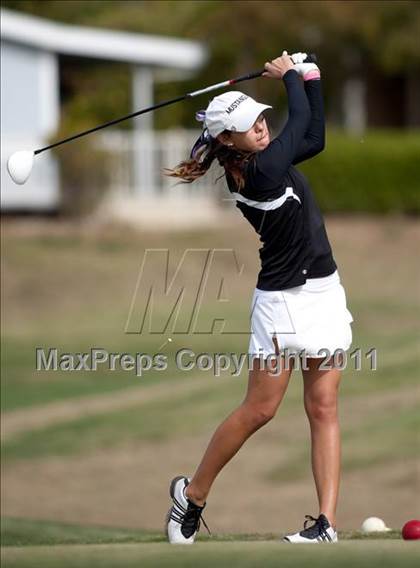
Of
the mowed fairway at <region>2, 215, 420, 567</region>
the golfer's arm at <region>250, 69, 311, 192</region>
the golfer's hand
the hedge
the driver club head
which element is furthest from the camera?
the hedge

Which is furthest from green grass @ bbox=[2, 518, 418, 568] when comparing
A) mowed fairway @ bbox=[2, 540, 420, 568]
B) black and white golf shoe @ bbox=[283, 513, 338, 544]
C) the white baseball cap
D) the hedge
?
the hedge

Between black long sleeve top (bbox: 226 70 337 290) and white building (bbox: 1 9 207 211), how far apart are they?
54.0 feet

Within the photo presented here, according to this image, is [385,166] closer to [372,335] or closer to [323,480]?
[372,335]

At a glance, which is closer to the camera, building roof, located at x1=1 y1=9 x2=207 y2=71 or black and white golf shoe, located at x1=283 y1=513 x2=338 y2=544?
black and white golf shoe, located at x1=283 y1=513 x2=338 y2=544

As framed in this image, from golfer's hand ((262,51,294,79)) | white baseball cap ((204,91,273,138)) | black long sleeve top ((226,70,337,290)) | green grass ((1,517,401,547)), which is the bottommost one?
green grass ((1,517,401,547))

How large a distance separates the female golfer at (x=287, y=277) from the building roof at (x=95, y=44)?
18.4m

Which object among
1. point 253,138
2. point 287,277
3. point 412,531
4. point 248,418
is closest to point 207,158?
point 253,138

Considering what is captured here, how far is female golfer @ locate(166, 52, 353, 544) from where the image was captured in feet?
20.1

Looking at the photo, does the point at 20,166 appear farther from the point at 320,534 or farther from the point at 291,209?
the point at 320,534

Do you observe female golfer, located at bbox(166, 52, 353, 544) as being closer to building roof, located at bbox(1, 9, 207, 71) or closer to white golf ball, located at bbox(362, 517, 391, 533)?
white golf ball, located at bbox(362, 517, 391, 533)

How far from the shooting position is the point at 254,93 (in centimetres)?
3064

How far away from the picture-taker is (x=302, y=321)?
6168 millimetres

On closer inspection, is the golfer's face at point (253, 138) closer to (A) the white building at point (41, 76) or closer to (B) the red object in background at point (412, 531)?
(B) the red object in background at point (412, 531)

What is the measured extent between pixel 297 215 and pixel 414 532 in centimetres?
151
